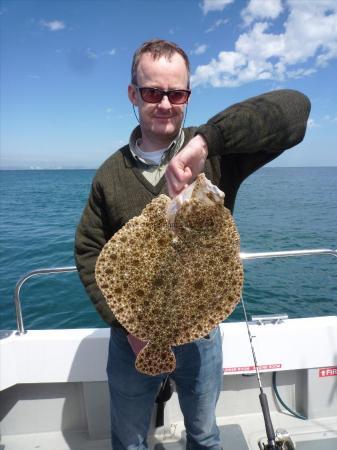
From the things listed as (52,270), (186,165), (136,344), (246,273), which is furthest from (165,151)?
(246,273)

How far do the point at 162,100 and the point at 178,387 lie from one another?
2012mm

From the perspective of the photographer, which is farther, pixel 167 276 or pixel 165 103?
pixel 165 103

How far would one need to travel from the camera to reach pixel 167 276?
1.83 meters

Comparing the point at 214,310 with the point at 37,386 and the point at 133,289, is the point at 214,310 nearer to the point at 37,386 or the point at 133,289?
the point at 133,289

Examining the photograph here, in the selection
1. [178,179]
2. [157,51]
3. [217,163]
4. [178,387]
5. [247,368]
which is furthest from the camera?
[247,368]

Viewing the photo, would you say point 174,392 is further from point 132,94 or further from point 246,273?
point 246,273

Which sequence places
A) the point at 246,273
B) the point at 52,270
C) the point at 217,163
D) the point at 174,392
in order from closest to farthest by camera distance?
1. the point at 217,163
2. the point at 52,270
3. the point at 174,392
4. the point at 246,273

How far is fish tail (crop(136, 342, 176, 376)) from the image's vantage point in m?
1.88

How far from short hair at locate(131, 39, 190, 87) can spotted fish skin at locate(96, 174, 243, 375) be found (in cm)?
87

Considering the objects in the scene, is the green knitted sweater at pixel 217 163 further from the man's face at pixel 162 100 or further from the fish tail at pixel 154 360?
the fish tail at pixel 154 360

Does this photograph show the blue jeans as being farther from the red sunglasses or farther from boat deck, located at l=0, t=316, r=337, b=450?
the red sunglasses

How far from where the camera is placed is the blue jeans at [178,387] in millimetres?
2441

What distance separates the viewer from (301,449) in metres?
3.58

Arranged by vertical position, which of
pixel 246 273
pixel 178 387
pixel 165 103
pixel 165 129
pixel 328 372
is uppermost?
pixel 165 103
